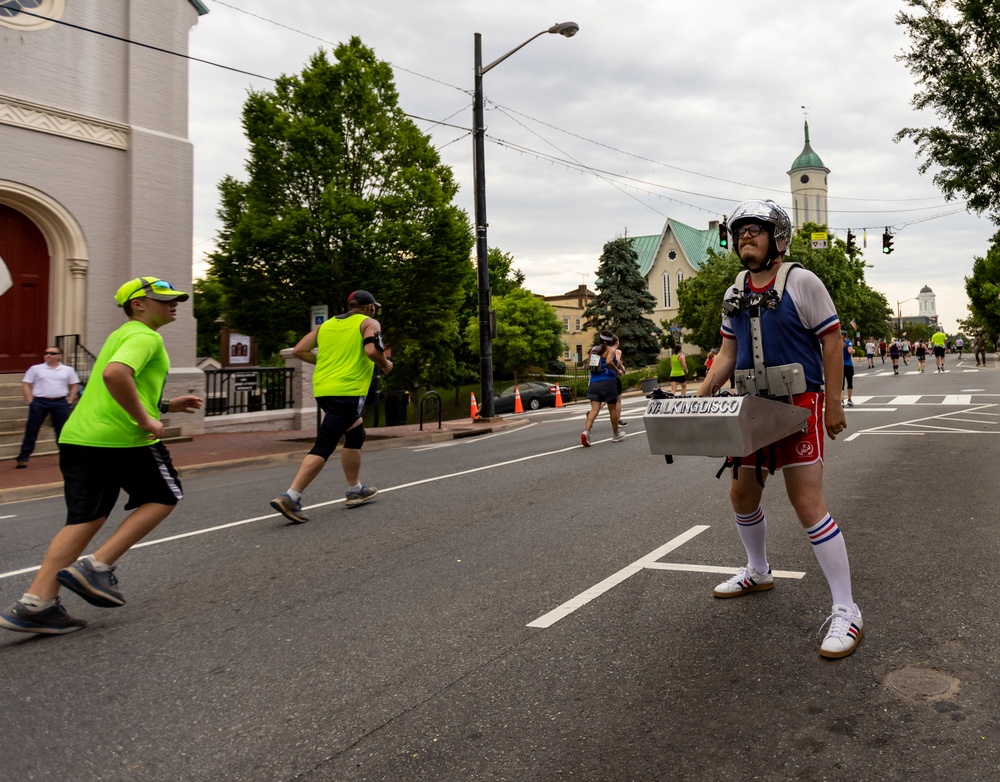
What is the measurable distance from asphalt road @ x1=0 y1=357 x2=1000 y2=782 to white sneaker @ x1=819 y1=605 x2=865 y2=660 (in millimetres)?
57

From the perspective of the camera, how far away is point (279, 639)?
12.3 feet

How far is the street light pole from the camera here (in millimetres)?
20062

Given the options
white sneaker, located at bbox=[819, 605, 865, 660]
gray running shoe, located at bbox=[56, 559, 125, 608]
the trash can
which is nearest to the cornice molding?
the trash can

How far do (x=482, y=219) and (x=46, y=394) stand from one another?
1171 cm

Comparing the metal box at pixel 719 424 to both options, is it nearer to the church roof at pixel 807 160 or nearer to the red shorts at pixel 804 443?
the red shorts at pixel 804 443

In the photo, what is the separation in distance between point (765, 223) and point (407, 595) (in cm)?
276

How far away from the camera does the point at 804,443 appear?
3.48 metres

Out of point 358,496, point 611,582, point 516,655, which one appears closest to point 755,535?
point 611,582

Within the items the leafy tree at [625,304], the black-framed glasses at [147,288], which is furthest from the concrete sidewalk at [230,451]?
the leafy tree at [625,304]

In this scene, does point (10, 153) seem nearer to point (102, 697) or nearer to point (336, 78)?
point (336, 78)

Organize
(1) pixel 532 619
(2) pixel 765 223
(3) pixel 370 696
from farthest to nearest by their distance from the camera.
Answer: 1. (1) pixel 532 619
2. (2) pixel 765 223
3. (3) pixel 370 696

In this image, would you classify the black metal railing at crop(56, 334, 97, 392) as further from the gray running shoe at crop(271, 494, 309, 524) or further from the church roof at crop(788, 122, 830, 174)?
the church roof at crop(788, 122, 830, 174)

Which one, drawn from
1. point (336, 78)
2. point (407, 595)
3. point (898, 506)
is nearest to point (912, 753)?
point (407, 595)

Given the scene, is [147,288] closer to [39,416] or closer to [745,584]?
[745,584]
